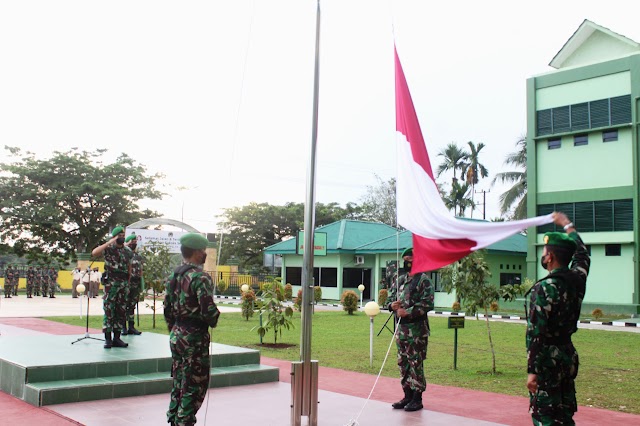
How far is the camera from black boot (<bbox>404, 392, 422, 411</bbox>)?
6910 mm

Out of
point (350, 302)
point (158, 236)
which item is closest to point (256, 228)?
point (158, 236)

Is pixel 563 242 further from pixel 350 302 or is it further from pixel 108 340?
pixel 350 302

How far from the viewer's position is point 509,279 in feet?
105

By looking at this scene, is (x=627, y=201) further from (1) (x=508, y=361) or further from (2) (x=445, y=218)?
(2) (x=445, y=218)

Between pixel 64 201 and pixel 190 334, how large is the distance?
34.6 m

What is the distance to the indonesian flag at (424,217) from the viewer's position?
478 cm

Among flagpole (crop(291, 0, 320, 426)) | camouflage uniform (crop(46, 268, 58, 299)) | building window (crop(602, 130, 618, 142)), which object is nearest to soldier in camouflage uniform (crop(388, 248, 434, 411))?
flagpole (crop(291, 0, 320, 426))

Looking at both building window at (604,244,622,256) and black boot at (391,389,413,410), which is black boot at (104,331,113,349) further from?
building window at (604,244,622,256)

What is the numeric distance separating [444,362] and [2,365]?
7.29 m

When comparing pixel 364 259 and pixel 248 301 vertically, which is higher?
pixel 364 259

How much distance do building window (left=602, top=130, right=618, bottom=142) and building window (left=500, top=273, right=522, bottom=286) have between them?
9214 mm

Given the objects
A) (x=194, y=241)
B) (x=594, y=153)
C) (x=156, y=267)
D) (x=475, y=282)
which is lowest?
(x=475, y=282)

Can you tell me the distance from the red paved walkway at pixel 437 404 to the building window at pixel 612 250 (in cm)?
1911

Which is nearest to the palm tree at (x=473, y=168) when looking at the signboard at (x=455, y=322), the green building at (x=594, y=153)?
the green building at (x=594, y=153)
